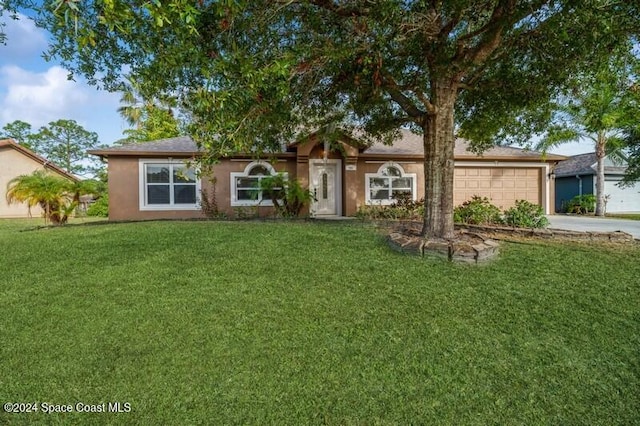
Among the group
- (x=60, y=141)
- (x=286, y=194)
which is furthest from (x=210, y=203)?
(x=60, y=141)

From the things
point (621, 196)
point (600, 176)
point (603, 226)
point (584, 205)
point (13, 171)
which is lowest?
point (603, 226)

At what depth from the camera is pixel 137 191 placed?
13.2m

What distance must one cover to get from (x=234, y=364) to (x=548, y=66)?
24.3ft

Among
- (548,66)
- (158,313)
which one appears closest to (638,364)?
(158,313)

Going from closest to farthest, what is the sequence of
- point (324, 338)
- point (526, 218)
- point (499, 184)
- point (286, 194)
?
point (324, 338) → point (526, 218) → point (286, 194) → point (499, 184)

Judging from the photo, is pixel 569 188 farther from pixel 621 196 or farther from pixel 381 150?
pixel 381 150

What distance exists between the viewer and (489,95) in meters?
7.81

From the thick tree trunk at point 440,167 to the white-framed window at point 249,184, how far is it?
326 inches

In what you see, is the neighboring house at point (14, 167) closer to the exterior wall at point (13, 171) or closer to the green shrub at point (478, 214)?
the exterior wall at point (13, 171)

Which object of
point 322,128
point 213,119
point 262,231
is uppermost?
point 322,128

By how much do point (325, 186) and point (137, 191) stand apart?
7.31 meters

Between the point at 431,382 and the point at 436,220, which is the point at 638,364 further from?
the point at 436,220

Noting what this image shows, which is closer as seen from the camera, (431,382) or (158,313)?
(431,382)

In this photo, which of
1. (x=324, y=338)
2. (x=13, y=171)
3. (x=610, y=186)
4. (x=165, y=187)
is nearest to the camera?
(x=324, y=338)
